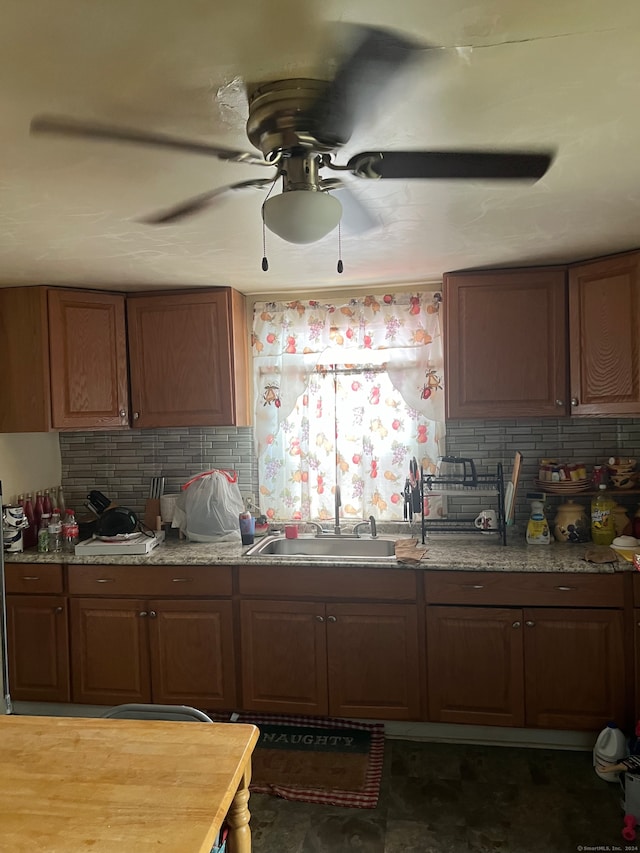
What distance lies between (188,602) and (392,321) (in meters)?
1.74

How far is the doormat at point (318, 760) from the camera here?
2.41 m

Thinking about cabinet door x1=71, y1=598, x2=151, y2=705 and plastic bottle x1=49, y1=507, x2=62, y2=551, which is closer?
cabinet door x1=71, y1=598, x2=151, y2=705

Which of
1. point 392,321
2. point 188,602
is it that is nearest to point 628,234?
point 392,321

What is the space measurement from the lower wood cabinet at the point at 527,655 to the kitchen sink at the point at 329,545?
1.73ft

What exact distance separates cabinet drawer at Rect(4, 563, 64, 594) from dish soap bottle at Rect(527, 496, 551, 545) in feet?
7.38

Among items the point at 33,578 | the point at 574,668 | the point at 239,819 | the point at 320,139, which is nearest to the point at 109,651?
the point at 33,578

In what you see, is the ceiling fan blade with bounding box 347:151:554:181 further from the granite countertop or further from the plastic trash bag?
the plastic trash bag

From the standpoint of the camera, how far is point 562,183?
1.76 m

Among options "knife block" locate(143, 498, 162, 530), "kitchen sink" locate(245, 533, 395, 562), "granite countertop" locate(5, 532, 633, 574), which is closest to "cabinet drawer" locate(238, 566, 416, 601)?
"granite countertop" locate(5, 532, 633, 574)

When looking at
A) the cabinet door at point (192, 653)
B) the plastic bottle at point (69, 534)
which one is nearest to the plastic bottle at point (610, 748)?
the cabinet door at point (192, 653)

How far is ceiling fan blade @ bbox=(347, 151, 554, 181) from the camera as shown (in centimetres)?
129

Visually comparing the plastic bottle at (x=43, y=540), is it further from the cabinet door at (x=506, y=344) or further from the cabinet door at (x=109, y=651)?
the cabinet door at (x=506, y=344)

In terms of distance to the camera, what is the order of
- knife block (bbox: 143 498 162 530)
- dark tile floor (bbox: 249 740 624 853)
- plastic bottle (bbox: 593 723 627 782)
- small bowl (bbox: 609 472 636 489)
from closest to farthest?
1. dark tile floor (bbox: 249 740 624 853)
2. plastic bottle (bbox: 593 723 627 782)
3. small bowl (bbox: 609 472 636 489)
4. knife block (bbox: 143 498 162 530)

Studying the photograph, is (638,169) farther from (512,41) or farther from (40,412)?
Answer: (40,412)
